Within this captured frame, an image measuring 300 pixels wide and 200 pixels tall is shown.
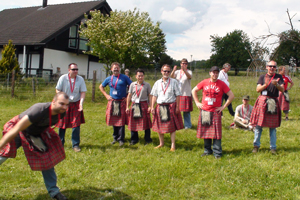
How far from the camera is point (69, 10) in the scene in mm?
23984

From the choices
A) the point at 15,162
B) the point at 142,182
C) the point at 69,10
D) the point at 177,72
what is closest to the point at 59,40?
the point at 69,10

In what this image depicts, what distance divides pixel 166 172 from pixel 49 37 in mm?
17420

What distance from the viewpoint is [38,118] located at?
3113mm

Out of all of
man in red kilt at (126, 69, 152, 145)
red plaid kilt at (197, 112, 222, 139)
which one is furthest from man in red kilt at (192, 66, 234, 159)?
man in red kilt at (126, 69, 152, 145)

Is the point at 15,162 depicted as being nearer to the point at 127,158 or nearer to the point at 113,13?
the point at 127,158

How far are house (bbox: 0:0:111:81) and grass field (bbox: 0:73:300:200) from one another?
12.9m

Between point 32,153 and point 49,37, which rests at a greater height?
point 49,37

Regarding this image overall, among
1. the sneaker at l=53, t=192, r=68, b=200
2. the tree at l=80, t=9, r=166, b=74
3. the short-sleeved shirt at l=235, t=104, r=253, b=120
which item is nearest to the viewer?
the sneaker at l=53, t=192, r=68, b=200

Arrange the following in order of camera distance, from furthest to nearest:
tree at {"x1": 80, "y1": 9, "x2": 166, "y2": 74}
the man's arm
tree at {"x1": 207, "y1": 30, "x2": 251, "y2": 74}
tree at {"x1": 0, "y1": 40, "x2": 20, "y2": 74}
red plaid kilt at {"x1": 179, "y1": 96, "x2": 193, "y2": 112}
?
tree at {"x1": 207, "y1": 30, "x2": 251, "y2": 74}, tree at {"x1": 80, "y1": 9, "x2": 166, "y2": 74}, tree at {"x1": 0, "y1": 40, "x2": 20, "y2": 74}, red plaid kilt at {"x1": 179, "y1": 96, "x2": 193, "y2": 112}, the man's arm

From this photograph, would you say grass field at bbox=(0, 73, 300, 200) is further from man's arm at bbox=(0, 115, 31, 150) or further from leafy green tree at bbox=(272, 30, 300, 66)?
leafy green tree at bbox=(272, 30, 300, 66)

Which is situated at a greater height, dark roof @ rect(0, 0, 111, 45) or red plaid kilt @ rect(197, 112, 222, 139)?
dark roof @ rect(0, 0, 111, 45)

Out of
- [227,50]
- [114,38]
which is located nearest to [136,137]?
[114,38]

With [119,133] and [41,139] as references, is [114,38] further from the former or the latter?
[41,139]

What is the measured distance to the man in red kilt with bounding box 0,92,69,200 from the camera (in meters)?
3.15
